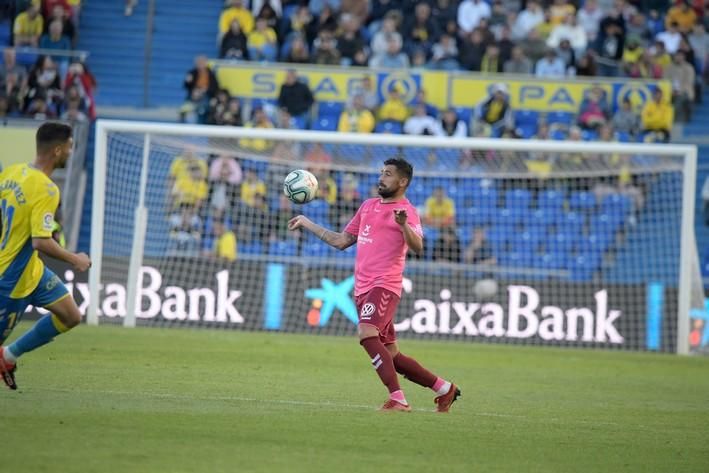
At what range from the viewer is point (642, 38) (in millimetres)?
30062

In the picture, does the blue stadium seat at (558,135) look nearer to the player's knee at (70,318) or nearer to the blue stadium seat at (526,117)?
the blue stadium seat at (526,117)

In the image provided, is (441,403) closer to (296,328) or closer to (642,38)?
(296,328)

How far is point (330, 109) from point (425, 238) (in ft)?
16.3

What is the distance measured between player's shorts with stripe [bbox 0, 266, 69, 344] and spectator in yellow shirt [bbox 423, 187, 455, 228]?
13486 millimetres

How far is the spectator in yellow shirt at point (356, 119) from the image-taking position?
85.0 feet

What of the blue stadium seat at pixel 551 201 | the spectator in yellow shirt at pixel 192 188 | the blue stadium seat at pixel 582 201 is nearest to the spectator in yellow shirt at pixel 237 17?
the spectator in yellow shirt at pixel 192 188

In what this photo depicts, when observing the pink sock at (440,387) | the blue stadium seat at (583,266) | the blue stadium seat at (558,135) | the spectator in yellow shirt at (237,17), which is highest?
the spectator in yellow shirt at (237,17)

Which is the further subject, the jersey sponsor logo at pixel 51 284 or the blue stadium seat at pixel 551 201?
the blue stadium seat at pixel 551 201

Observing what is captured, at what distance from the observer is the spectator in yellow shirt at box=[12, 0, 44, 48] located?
2650cm

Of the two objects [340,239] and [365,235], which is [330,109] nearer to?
[340,239]

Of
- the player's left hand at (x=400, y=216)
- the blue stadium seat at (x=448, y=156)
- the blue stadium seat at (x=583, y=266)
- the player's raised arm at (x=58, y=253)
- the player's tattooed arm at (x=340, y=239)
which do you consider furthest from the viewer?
the blue stadium seat at (x=448, y=156)

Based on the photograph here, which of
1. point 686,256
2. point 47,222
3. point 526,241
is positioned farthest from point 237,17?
point 47,222

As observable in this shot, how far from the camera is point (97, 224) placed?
2108cm

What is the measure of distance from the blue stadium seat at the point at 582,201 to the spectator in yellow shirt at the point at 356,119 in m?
4.42
